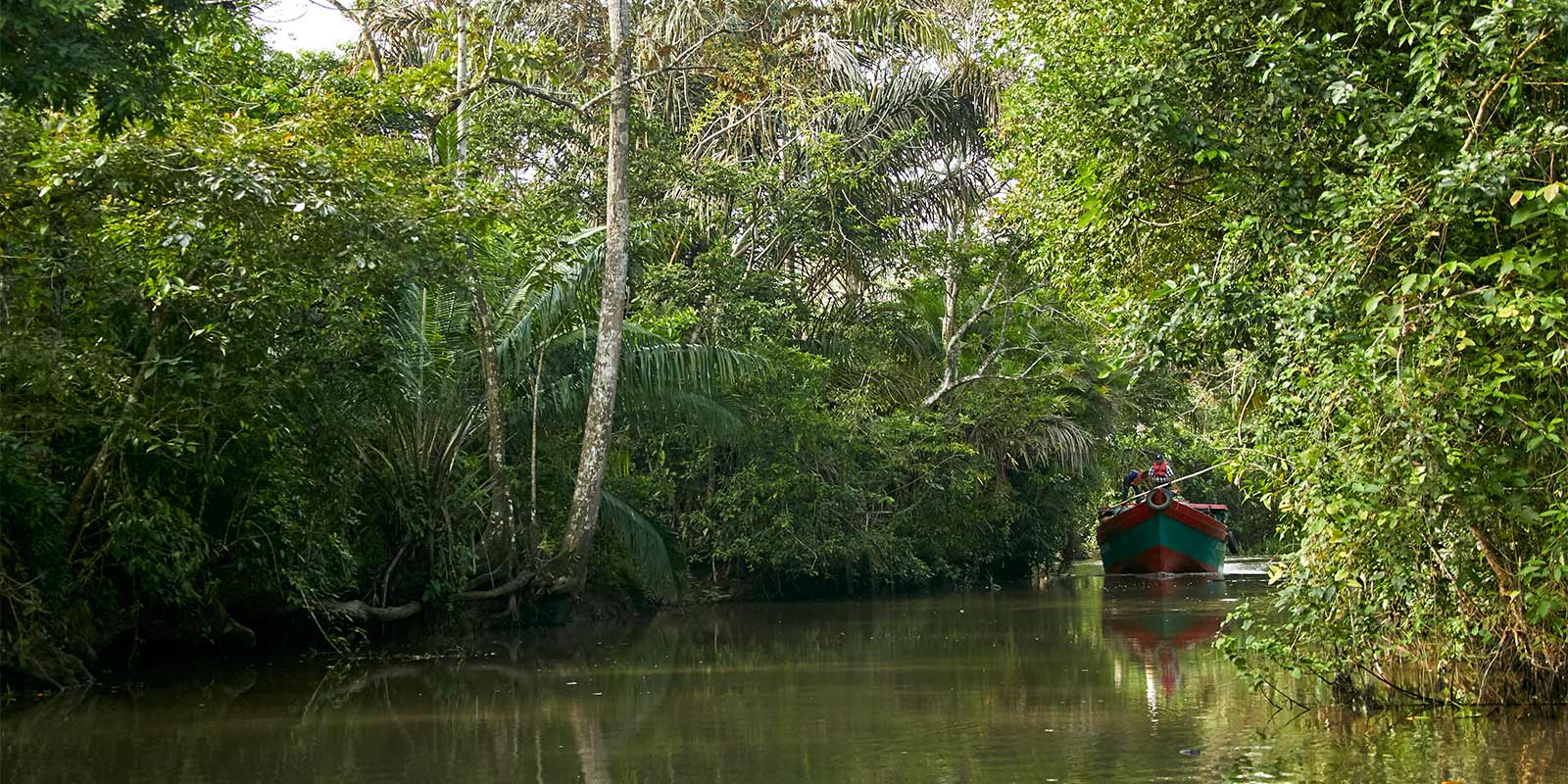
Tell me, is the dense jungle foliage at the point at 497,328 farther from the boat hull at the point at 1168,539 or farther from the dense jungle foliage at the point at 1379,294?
the dense jungle foliage at the point at 1379,294

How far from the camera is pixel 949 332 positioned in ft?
80.3

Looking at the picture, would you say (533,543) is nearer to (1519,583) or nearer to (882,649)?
(882,649)

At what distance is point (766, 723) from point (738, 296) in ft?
42.7

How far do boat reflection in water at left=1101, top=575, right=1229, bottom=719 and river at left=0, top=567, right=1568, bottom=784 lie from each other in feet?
0.26

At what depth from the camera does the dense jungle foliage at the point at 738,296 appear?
7.02 meters

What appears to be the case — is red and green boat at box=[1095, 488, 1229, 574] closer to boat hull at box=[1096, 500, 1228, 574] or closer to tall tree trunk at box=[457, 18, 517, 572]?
boat hull at box=[1096, 500, 1228, 574]

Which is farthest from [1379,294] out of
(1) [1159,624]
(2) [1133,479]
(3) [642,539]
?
(2) [1133,479]

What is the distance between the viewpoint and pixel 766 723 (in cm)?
866

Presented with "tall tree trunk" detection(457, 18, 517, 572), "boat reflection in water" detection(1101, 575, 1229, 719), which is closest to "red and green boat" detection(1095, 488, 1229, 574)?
"boat reflection in water" detection(1101, 575, 1229, 719)

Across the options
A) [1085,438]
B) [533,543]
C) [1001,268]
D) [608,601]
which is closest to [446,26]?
[533,543]

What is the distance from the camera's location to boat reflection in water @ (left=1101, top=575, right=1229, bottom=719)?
10.4m

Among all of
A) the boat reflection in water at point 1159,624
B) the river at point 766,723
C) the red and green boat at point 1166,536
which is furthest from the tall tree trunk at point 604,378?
the red and green boat at point 1166,536

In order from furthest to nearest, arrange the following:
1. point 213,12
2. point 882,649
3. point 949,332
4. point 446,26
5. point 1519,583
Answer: point 949,332, point 446,26, point 882,649, point 213,12, point 1519,583

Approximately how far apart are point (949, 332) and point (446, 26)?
434 inches
